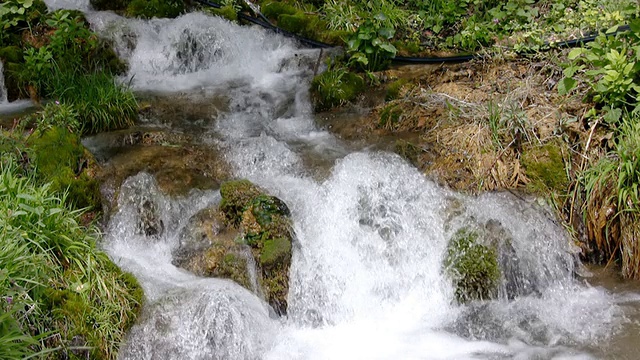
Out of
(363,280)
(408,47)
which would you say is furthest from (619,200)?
(408,47)

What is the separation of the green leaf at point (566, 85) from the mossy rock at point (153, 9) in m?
4.67

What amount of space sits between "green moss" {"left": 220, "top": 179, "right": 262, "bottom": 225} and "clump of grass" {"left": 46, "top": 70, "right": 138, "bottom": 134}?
1695mm

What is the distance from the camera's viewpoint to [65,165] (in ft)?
15.7

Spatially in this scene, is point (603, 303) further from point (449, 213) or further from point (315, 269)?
point (315, 269)

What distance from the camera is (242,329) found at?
4.08 m

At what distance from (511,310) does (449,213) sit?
2.96 ft

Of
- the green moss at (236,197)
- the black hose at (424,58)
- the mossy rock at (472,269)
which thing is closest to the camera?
the mossy rock at (472,269)

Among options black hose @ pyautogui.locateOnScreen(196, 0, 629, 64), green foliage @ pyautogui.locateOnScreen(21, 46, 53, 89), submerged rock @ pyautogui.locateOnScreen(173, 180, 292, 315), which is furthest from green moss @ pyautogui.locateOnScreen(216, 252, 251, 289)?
black hose @ pyautogui.locateOnScreen(196, 0, 629, 64)

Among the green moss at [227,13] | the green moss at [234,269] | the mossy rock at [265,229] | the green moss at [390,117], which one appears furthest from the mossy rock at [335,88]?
the green moss at [234,269]

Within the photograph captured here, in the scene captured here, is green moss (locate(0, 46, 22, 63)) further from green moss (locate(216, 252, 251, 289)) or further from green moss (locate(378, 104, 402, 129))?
green moss (locate(378, 104, 402, 129))

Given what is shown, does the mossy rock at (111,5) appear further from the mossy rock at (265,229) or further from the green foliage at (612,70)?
the green foliage at (612,70)

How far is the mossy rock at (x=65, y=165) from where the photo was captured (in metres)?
4.60

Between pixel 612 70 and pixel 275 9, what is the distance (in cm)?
411

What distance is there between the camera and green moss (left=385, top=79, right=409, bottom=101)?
628 centimetres
